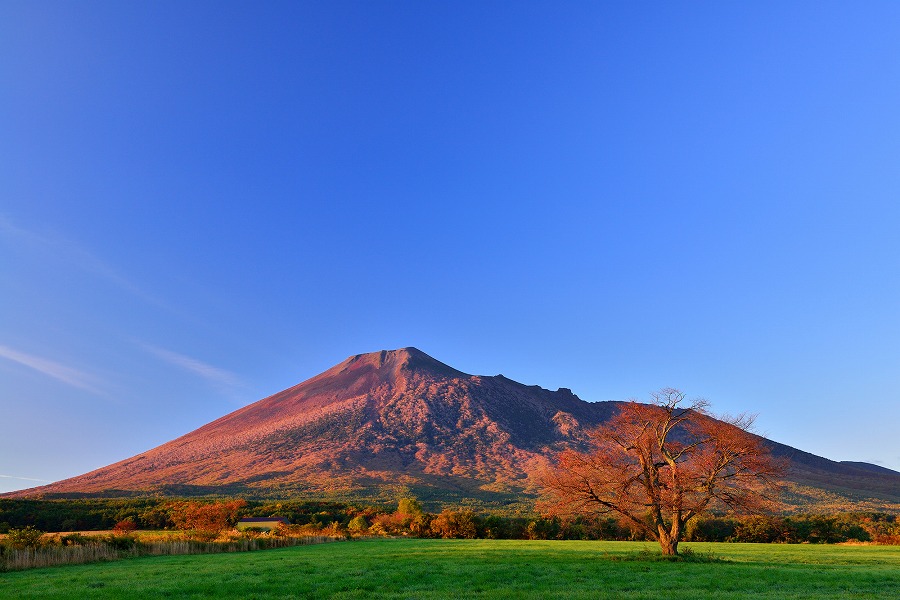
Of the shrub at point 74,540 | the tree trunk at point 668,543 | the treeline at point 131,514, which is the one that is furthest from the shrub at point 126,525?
the tree trunk at point 668,543

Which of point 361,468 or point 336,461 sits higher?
point 336,461

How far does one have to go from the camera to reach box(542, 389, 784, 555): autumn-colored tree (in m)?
29.9

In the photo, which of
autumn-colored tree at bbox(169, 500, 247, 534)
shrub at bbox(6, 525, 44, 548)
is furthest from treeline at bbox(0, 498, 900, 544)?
shrub at bbox(6, 525, 44, 548)

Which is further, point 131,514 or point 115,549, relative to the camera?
point 131,514

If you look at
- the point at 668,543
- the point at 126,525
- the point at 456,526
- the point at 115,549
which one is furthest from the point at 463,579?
the point at 126,525

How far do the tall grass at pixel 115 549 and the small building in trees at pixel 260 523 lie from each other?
21.0 m

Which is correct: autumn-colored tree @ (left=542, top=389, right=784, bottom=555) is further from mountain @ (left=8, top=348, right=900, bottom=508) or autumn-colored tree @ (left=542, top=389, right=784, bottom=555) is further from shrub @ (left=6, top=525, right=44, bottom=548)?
mountain @ (left=8, top=348, right=900, bottom=508)

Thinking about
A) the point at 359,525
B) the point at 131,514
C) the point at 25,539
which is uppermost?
the point at 25,539

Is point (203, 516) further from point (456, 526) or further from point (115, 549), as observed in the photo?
point (115, 549)

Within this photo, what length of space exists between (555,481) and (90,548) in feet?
89.6

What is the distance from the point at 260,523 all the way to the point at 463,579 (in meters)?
56.4

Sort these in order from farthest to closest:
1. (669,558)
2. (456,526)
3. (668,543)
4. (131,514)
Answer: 1. (131,514)
2. (456,526)
3. (668,543)
4. (669,558)

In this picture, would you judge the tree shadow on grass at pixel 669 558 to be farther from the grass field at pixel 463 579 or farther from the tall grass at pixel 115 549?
the tall grass at pixel 115 549

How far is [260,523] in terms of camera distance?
69688 mm
